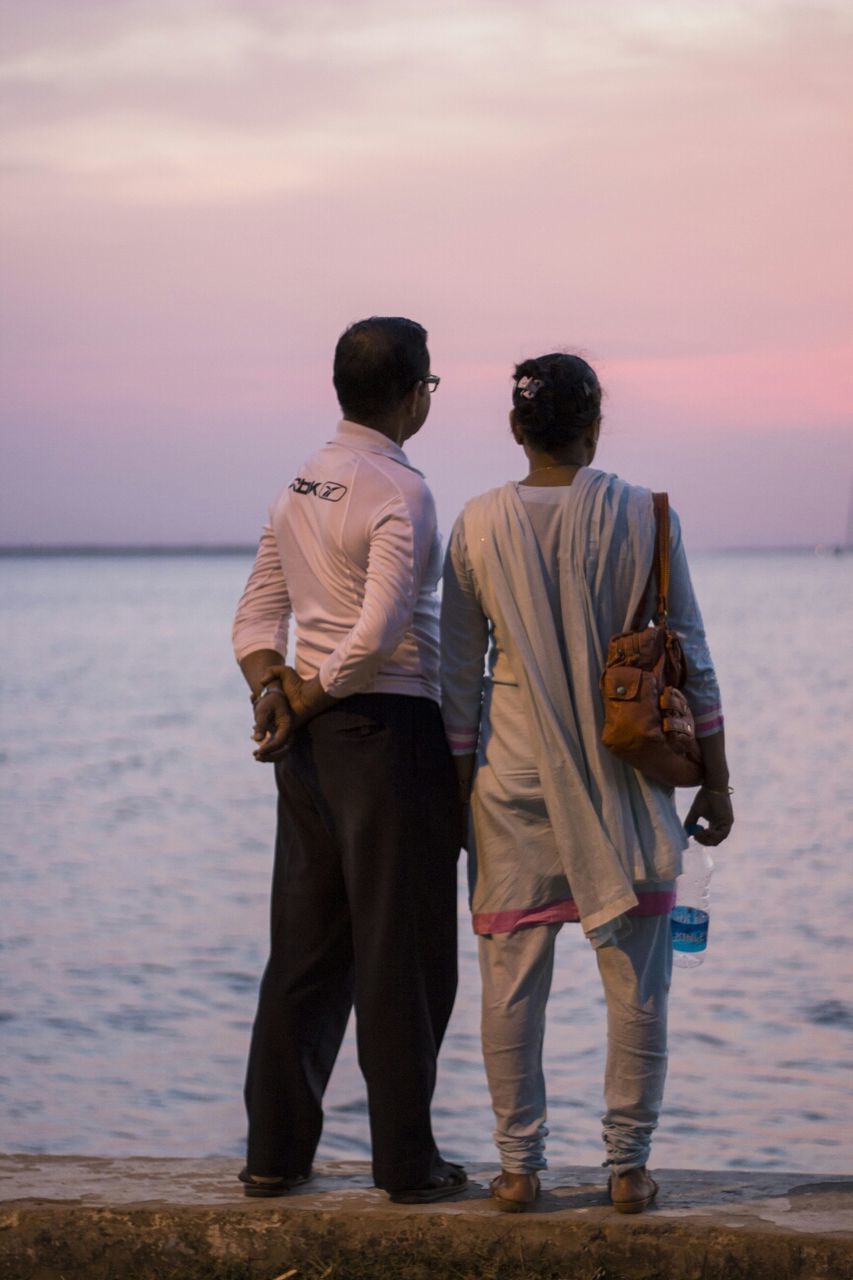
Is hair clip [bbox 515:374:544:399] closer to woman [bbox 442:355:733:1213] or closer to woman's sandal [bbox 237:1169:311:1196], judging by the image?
woman [bbox 442:355:733:1213]

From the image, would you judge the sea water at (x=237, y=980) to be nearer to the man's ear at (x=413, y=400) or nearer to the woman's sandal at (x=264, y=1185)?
the woman's sandal at (x=264, y=1185)

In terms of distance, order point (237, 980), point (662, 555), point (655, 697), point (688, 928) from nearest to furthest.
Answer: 1. point (655, 697)
2. point (662, 555)
3. point (688, 928)
4. point (237, 980)

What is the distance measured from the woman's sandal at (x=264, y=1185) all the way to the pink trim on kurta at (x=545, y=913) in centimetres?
65

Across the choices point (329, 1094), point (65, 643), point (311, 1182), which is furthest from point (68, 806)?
point (65, 643)

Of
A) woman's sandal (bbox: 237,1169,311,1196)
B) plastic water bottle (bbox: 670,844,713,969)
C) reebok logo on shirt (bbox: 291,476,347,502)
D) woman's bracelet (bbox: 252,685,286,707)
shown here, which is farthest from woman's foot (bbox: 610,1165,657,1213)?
reebok logo on shirt (bbox: 291,476,347,502)

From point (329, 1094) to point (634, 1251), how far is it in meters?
3.55

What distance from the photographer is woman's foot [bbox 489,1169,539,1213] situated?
3188 mm

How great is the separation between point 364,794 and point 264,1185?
82 cm

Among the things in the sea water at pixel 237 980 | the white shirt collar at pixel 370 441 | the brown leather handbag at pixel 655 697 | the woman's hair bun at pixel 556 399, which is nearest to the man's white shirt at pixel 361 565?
the white shirt collar at pixel 370 441

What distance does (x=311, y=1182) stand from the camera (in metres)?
3.38

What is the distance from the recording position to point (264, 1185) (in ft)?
10.9

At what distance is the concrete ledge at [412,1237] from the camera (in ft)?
9.96

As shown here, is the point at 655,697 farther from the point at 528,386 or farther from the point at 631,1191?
the point at 631,1191

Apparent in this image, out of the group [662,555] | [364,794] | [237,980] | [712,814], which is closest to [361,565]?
[364,794]
